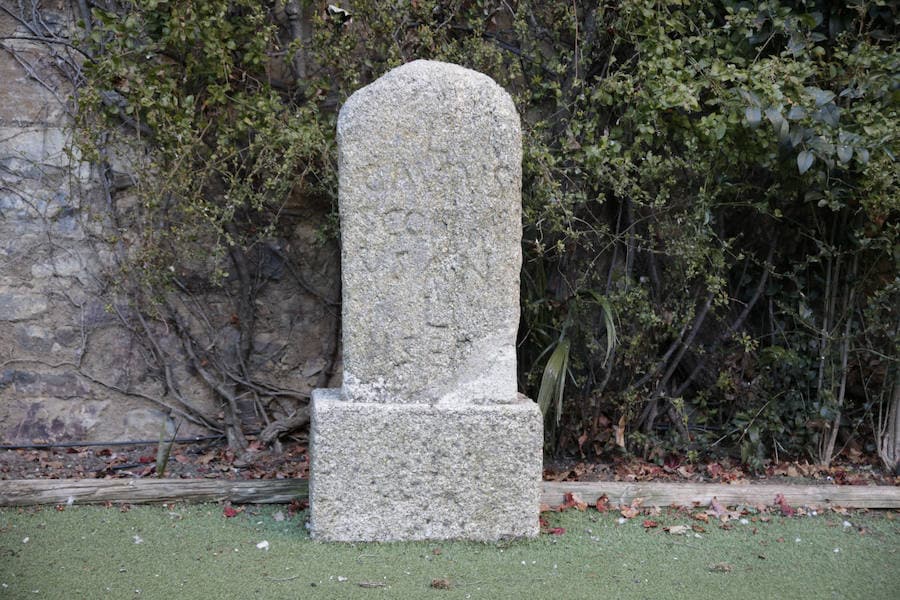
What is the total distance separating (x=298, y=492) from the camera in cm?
342

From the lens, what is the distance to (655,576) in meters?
2.81

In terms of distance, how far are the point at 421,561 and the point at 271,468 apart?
1455mm

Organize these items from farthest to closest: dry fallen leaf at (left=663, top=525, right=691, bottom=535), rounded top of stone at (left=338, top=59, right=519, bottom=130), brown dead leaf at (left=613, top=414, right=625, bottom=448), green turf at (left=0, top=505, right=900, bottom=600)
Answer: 1. brown dead leaf at (left=613, top=414, right=625, bottom=448)
2. dry fallen leaf at (left=663, top=525, right=691, bottom=535)
3. rounded top of stone at (left=338, top=59, right=519, bottom=130)
4. green turf at (left=0, top=505, right=900, bottom=600)

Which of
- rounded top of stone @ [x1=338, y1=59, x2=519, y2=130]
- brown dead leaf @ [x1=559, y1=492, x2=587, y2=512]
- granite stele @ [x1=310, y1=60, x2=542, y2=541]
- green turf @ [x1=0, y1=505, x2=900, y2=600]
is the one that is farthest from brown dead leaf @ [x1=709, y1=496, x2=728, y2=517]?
rounded top of stone @ [x1=338, y1=59, x2=519, y2=130]

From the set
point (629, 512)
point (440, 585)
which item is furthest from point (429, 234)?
point (629, 512)

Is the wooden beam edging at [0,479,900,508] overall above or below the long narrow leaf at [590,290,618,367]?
below

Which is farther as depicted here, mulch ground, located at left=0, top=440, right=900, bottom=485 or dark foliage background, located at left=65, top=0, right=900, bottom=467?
mulch ground, located at left=0, top=440, right=900, bottom=485

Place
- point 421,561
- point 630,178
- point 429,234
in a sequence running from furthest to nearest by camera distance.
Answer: point 630,178, point 429,234, point 421,561

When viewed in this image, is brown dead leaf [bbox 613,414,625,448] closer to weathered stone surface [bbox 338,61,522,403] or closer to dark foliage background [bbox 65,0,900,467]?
dark foliage background [bbox 65,0,900,467]

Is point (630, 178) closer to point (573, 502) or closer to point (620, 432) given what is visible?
point (620, 432)

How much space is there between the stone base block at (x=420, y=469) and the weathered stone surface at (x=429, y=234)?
0.30 feet

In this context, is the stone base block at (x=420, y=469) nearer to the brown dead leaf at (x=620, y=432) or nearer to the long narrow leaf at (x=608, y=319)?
the long narrow leaf at (x=608, y=319)

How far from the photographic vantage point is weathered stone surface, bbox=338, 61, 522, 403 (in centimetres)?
294

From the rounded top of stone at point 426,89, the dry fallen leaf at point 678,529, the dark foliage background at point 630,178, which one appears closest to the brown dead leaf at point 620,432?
the dark foliage background at point 630,178
